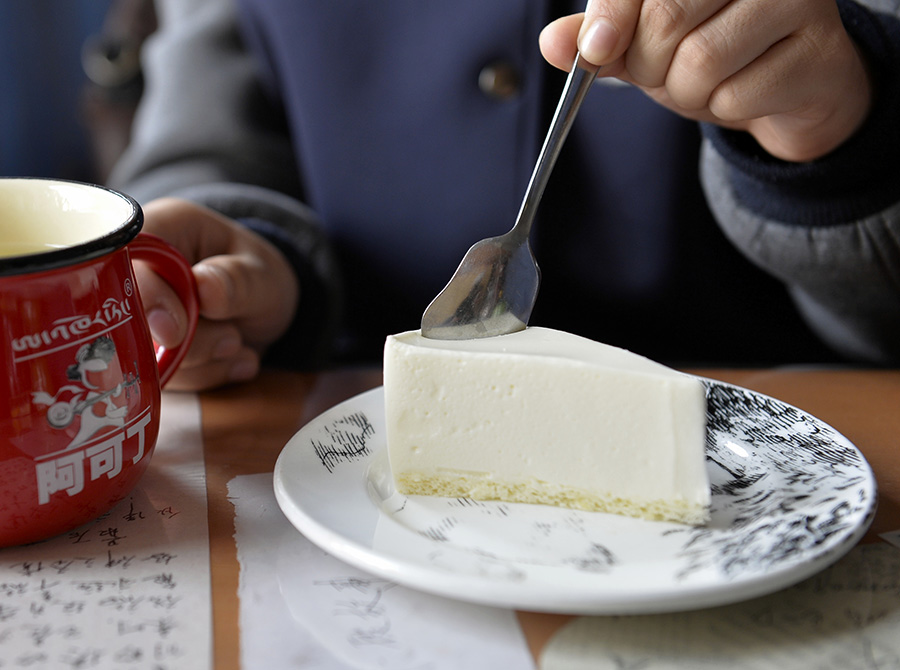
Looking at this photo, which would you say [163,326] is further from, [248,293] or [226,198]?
[226,198]

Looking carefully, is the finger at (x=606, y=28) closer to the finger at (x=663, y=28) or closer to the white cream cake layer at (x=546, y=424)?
the finger at (x=663, y=28)

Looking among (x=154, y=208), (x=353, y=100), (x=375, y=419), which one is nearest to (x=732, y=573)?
(x=375, y=419)

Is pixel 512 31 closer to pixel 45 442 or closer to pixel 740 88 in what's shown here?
pixel 740 88

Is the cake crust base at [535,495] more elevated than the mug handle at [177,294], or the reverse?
the mug handle at [177,294]

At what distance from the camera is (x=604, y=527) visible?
0.44m

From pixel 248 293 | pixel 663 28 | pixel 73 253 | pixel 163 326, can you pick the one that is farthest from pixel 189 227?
pixel 663 28

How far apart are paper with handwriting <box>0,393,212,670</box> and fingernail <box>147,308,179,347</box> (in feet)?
0.32

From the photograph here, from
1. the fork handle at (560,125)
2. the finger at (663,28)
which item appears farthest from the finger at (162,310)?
the finger at (663,28)

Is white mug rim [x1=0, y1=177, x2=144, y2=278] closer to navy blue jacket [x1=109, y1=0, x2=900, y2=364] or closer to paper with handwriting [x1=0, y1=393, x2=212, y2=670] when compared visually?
paper with handwriting [x1=0, y1=393, x2=212, y2=670]

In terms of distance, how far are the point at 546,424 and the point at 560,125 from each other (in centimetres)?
19

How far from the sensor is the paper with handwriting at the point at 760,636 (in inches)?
13.2

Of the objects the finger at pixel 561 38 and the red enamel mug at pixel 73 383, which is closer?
the red enamel mug at pixel 73 383

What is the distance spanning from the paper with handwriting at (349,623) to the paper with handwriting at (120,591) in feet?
0.08

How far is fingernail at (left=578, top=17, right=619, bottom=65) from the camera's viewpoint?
489 millimetres
